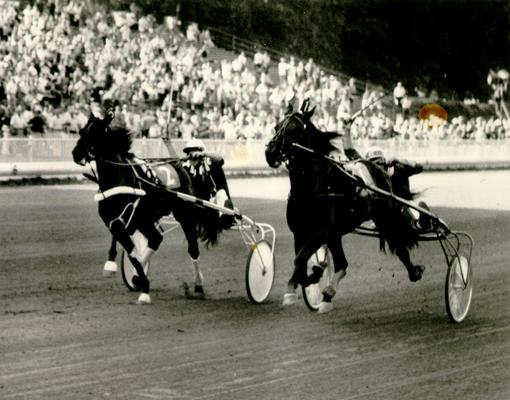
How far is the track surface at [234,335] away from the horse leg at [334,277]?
124 millimetres

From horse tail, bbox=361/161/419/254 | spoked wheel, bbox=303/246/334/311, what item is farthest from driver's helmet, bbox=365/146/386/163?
spoked wheel, bbox=303/246/334/311

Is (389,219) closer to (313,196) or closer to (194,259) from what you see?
(313,196)

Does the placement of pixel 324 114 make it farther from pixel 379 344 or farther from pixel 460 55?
pixel 379 344

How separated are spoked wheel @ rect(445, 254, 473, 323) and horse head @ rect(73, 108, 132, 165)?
3.00 metres

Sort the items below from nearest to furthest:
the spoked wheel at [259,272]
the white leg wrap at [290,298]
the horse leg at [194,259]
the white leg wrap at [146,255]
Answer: the white leg wrap at [290,298]
the spoked wheel at [259,272]
the white leg wrap at [146,255]
the horse leg at [194,259]

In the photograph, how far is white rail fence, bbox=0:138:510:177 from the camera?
79.1 ft

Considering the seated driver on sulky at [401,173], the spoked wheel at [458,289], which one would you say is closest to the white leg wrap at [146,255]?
the seated driver on sulky at [401,173]

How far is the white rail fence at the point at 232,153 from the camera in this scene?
24.1 metres

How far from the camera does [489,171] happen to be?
34938 millimetres

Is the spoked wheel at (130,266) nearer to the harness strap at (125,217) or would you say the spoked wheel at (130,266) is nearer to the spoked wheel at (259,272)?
the harness strap at (125,217)

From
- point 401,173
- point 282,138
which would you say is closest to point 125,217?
point 282,138

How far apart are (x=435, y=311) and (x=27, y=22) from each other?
1757 cm

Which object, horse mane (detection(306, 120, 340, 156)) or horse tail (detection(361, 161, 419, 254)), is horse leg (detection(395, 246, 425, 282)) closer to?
horse tail (detection(361, 161, 419, 254))

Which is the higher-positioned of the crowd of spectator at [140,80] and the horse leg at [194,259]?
the crowd of spectator at [140,80]
